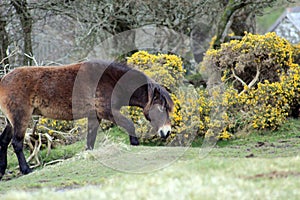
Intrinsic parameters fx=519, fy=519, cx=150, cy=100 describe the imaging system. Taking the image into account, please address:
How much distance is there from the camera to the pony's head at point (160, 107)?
9.08 meters

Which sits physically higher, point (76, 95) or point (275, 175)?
point (76, 95)

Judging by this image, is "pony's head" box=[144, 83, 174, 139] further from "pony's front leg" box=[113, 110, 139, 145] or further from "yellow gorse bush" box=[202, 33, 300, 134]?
"yellow gorse bush" box=[202, 33, 300, 134]

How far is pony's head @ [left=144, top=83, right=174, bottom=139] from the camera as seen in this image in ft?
29.8

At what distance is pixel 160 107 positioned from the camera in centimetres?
916

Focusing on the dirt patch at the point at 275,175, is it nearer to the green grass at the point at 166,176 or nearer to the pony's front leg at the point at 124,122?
the green grass at the point at 166,176

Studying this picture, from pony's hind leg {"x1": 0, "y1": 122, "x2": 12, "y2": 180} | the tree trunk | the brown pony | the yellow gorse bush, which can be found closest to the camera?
the brown pony

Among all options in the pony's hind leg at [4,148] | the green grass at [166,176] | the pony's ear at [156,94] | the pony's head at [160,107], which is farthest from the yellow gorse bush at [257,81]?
the pony's hind leg at [4,148]

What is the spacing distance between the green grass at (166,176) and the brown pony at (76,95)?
662mm

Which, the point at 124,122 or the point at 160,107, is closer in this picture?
the point at 124,122

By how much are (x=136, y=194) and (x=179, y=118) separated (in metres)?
7.04

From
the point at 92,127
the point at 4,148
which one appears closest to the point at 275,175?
the point at 92,127

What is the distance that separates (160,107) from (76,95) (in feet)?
4.99

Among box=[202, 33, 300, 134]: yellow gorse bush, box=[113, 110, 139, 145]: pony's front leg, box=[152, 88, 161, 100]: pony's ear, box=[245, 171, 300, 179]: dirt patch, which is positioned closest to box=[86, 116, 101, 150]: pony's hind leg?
box=[113, 110, 139, 145]: pony's front leg

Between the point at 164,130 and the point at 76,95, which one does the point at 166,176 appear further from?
the point at 76,95
